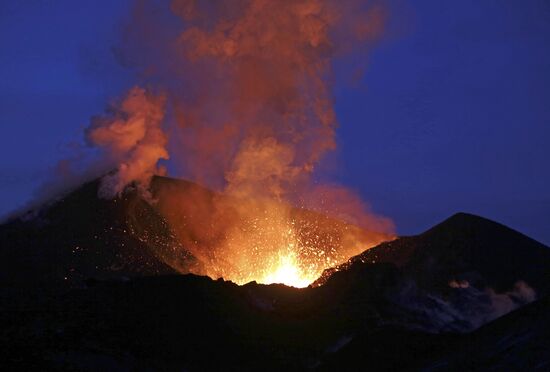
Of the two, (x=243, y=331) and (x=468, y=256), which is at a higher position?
(x=468, y=256)

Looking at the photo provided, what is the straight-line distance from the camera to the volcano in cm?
4228

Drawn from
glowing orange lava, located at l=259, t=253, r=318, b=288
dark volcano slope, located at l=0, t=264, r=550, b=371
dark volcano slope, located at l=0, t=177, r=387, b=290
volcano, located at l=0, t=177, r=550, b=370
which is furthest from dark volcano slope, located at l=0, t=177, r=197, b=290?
dark volcano slope, located at l=0, t=264, r=550, b=371

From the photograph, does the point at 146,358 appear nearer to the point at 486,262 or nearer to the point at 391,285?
the point at 391,285

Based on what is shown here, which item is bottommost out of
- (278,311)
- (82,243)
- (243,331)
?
(243,331)

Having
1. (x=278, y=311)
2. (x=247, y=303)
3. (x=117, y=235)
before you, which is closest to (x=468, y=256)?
(x=278, y=311)

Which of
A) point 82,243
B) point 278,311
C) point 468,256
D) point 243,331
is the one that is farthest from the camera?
point 82,243

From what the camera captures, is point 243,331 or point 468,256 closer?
point 243,331

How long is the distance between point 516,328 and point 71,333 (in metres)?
24.6

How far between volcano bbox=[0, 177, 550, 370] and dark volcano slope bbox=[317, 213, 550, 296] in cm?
12

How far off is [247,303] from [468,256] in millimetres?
19140

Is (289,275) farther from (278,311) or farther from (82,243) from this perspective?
(82,243)

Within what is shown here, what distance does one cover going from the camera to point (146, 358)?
42938mm

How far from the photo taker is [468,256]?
60.2 meters

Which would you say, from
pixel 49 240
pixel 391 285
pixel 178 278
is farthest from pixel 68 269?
pixel 391 285
